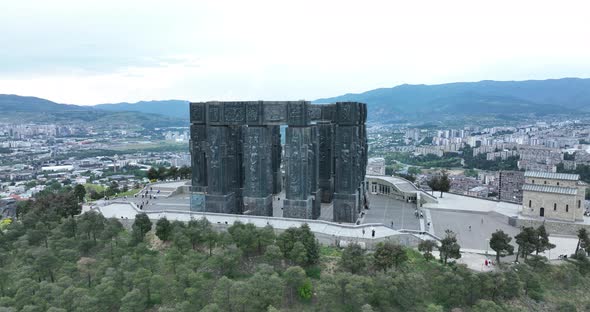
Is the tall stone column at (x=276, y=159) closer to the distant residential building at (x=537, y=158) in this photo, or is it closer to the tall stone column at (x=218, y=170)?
the tall stone column at (x=218, y=170)

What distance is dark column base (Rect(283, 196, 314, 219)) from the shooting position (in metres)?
25.3

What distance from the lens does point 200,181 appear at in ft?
100

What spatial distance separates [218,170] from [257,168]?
2973 mm

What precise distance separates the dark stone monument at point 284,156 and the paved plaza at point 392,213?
5.11 feet

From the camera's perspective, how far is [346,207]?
84.4ft

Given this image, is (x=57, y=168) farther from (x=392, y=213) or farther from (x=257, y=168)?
(x=392, y=213)

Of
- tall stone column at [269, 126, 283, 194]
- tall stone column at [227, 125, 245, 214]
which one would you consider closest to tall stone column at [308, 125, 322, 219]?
tall stone column at [227, 125, 245, 214]

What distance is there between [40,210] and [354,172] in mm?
22478

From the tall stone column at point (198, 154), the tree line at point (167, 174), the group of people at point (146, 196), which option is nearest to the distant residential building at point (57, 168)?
the tree line at point (167, 174)

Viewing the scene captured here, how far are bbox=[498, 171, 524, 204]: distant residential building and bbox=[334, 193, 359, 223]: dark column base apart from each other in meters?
33.4

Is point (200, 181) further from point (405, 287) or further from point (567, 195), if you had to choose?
point (567, 195)

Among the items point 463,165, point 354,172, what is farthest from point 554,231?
point 463,165

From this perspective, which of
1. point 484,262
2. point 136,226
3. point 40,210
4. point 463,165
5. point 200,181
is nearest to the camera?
point 484,262

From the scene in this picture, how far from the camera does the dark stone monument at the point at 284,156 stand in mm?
25297
